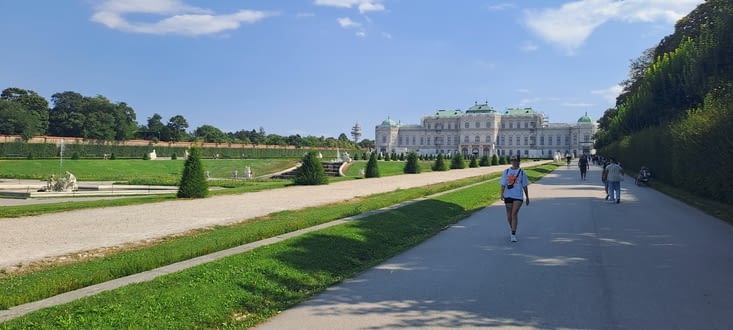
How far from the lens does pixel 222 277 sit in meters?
6.17

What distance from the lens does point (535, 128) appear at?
158500 millimetres

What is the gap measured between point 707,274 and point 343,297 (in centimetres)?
488

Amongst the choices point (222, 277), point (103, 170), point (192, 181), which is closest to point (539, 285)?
point (222, 277)

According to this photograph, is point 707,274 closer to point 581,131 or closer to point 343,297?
point 343,297

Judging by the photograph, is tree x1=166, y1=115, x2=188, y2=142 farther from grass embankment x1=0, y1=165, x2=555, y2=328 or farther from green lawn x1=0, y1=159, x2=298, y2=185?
grass embankment x1=0, y1=165, x2=555, y2=328

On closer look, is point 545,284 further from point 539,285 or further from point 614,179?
point 614,179

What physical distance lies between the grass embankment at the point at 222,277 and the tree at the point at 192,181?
27.1 feet

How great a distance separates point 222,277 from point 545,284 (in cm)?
391

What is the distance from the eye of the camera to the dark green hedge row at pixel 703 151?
15.4m

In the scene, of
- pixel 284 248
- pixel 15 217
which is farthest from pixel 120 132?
pixel 284 248

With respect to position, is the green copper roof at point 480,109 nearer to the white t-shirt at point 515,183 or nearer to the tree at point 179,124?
the tree at point 179,124

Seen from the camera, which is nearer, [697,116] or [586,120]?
[697,116]

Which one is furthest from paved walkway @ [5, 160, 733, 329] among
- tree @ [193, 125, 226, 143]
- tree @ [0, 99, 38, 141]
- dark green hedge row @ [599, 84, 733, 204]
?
tree @ [193, 125, 226, 143]

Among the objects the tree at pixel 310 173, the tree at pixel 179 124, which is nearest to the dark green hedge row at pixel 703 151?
the tree at pixel 310 173
